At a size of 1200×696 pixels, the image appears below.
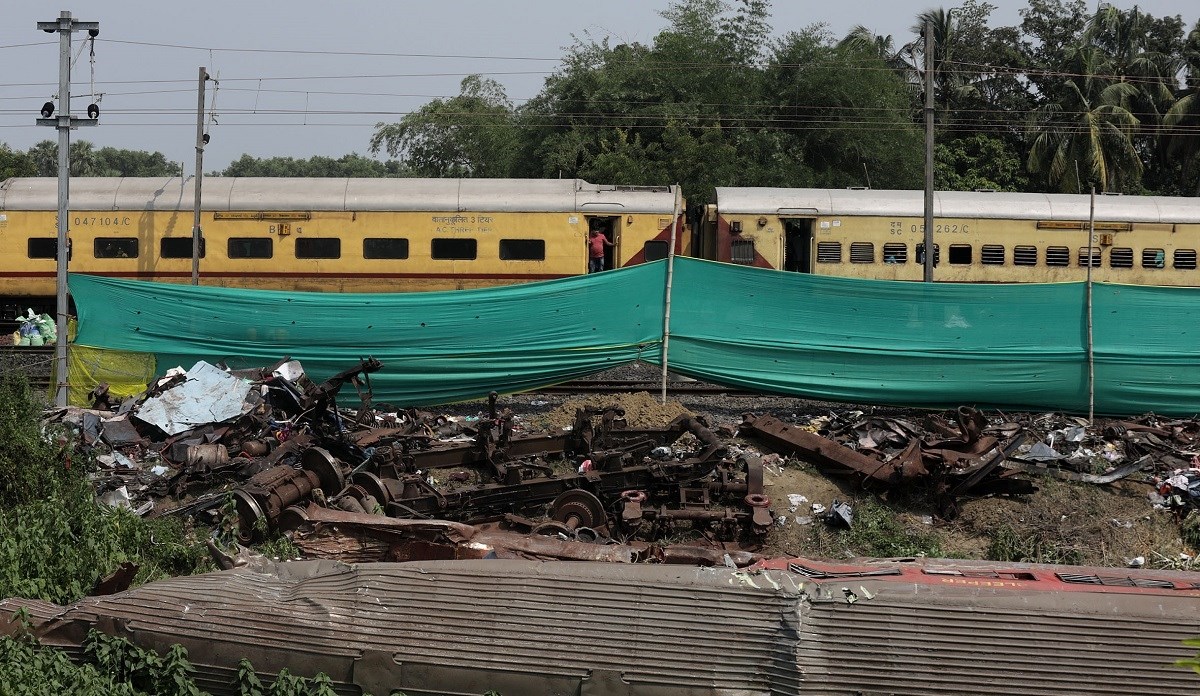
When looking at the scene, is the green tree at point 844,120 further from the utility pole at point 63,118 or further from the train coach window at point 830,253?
the utility pole at point 63,118

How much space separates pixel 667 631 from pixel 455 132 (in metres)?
44.2

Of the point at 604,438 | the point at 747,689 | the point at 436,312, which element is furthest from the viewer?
the point at 436,312

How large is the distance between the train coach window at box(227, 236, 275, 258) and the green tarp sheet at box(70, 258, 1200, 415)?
8.96m

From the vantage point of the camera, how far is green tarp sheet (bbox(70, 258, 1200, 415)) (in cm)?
1221

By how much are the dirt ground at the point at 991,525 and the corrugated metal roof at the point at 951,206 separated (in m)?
12.0

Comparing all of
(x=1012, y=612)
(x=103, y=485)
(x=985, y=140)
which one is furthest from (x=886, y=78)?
(x=1012, y=612)

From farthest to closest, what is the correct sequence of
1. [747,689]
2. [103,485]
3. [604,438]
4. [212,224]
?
1. [212,224]
2. [604,438]
3. [103,485]
4. [747,689]

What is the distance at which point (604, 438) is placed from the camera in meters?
10.5

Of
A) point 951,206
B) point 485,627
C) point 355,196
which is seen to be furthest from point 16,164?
point 485,627

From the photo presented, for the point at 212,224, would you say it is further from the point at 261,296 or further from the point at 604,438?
the point at 604,438

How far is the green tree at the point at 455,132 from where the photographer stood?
45.8 metres

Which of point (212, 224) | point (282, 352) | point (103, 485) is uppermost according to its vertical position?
point (212, 224)

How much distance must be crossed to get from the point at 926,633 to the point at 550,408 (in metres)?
8.60

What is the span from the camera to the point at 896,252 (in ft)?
70.9
